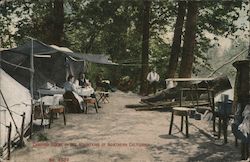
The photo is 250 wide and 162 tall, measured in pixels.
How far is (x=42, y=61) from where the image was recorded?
18.0 m

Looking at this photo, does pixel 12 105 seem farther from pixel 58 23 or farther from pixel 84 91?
pixel 58 23

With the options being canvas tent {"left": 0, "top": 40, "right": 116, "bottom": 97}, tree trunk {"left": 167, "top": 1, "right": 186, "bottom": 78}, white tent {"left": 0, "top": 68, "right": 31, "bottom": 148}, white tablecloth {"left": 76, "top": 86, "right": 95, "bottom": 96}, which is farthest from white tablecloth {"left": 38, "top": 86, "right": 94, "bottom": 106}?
tree trunk {"left": 167, "top": 1, "right": 186, "bottom": 78}

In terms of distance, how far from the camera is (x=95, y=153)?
841cm

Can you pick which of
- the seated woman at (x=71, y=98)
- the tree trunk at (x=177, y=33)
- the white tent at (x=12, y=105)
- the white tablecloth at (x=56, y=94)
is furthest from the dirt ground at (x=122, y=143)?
the tree trunk at (x=177, y=33)

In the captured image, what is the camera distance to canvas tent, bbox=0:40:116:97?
14.7 m

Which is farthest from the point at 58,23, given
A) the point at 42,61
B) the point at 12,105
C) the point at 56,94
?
the point at 12,105

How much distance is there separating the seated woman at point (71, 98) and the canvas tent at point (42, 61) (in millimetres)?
1118

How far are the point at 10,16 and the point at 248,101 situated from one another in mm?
21890

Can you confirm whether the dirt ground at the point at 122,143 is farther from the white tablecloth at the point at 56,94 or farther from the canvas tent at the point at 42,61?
the canvas tent at the point at 42,61

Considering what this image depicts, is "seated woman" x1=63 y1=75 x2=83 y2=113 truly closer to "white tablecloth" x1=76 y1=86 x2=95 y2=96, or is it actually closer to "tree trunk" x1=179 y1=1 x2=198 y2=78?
"white tablecloth" x1=76 y1=86 x2=95 y2=96

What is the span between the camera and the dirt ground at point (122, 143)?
319 inches

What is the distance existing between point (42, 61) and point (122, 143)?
968cm

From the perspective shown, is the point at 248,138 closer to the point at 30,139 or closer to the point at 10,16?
the point at 30,139

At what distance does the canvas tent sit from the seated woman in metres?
1.12
